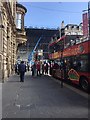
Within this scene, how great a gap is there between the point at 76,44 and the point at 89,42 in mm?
2903

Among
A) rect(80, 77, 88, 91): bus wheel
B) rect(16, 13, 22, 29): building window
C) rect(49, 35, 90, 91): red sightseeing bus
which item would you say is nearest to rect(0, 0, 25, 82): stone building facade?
rect(49, 35, 90, 91): red sightseeing bus

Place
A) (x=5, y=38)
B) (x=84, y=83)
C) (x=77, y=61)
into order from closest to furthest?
(x=84, y=83) < (x=77, y=61) < (x=5, y=38)

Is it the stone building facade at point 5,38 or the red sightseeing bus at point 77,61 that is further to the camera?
the stone building facade at point 5,38

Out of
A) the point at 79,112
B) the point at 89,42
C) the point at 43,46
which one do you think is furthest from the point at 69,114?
the point at 43,46

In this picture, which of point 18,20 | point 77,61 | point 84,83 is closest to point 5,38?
point 77,61

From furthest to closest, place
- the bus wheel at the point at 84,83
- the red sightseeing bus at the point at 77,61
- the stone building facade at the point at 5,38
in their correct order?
1. the stone building facade at the point at 5,38
2. the red sightseeing bus at the point at 77,61
3. the bus wheel at the point at 84,83

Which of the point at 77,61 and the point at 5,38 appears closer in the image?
the point at 77,61

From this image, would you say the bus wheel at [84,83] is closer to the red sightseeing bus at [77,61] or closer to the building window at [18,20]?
the red sightseeing bus at [77,61]

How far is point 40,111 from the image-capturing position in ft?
32.7

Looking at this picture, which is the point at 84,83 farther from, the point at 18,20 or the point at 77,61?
the point at 18,20

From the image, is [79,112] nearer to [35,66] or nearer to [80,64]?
[80,64]

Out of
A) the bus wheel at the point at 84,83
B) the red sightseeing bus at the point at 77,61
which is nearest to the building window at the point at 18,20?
the red sightseeing bus at the point at 77,61

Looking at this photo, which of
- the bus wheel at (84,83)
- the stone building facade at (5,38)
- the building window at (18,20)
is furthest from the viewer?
the building window at (18,20)

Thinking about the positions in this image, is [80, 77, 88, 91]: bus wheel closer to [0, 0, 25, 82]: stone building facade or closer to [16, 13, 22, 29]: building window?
[0, 0, 25, 82]: stone building facade
